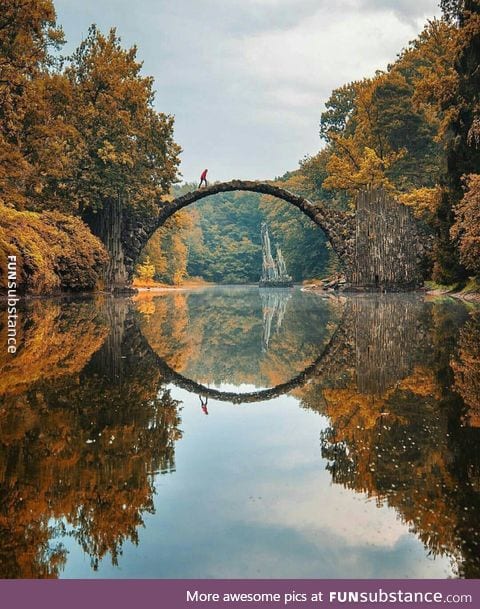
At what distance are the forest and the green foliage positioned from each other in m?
0.05

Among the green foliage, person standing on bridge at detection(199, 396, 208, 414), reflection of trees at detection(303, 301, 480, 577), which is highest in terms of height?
the green foliage

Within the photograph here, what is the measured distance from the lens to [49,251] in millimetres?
21328

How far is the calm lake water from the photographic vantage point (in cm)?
242

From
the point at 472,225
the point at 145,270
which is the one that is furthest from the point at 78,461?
the point at 145,270

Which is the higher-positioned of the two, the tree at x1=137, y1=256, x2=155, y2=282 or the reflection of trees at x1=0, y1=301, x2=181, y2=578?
the tree at x1=137, y1=256, x2=155, y2=282

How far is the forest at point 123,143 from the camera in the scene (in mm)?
20750

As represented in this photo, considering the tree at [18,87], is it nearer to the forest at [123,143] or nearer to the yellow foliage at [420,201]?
the forest at [123,143]

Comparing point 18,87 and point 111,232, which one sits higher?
point 18,87

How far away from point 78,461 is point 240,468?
0.93 meters

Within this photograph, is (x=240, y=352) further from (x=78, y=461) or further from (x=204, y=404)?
(x=78, y=461)

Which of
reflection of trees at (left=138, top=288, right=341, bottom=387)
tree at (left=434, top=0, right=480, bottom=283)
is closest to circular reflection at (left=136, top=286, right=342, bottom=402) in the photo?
reflection of trees at (left=138, top=288, right=341, bottom=387)

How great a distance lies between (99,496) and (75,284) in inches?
926

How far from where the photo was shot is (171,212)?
33938mm

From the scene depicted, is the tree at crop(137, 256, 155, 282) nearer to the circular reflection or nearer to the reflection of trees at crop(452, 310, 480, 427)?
the circular reflection
